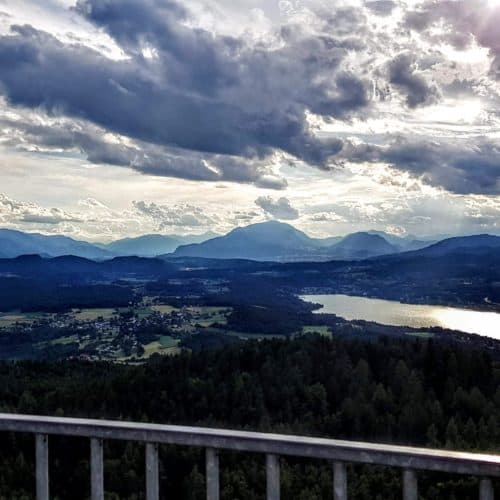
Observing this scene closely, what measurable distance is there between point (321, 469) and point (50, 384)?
3450 cm

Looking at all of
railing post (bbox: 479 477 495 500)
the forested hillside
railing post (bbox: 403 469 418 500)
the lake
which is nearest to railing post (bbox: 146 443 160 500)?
railing post (bbox: 403 469 418 500)

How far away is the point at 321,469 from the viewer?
70.7 ft

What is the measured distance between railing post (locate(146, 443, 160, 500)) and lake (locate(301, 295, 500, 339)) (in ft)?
300

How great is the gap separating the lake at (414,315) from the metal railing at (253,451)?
299 feet

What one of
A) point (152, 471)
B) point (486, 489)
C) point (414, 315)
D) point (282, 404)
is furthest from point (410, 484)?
point (414, 315)

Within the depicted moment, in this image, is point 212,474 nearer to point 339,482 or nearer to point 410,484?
point 339,482

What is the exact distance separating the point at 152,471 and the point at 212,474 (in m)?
0.40

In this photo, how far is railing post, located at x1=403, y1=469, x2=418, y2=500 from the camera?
10.9ft

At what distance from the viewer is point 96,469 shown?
12.5 feet

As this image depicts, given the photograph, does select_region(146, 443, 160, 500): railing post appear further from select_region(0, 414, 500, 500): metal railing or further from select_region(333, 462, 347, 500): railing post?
select_region(333, 462, 347, 500): railing post

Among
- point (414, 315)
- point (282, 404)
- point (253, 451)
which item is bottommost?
point (414, 315)

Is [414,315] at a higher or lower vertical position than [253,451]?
lower

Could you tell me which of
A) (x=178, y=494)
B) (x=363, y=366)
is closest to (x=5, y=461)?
(x=178, y=494)

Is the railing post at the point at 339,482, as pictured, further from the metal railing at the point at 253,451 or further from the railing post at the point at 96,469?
the railing post at the point at 96,469
